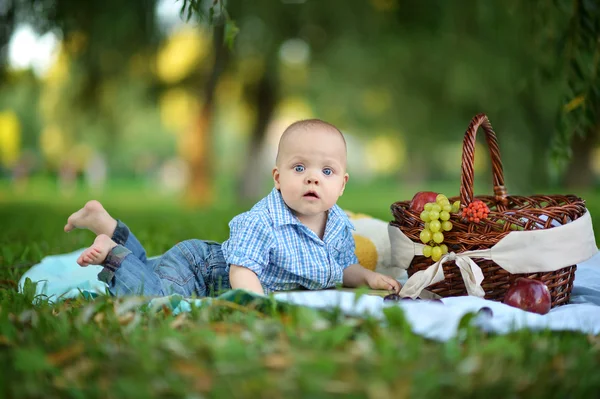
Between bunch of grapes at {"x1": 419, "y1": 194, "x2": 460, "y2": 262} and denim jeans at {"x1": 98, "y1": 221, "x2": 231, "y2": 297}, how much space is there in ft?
2.70

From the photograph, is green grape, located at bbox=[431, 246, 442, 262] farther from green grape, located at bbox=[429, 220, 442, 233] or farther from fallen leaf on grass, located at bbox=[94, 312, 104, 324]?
fallen leaf on grass, located at bbox=[94, 312, 104, 324]

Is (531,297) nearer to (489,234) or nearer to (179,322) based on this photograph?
(489,234)

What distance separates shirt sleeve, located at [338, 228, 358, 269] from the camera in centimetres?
281

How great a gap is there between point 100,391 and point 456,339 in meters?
0.91

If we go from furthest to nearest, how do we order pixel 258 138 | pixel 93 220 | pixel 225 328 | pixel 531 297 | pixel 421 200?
pixel 258 138
pixel 93 220
pixel 421 200
pixel 531 297
pixel 225 328

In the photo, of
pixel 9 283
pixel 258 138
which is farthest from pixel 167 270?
pixel 258 138

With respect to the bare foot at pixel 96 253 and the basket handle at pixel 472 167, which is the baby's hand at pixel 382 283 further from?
the bare foot at pixel 96 253

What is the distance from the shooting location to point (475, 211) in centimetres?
248

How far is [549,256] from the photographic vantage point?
8.05 feet

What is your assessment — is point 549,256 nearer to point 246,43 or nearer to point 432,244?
point 432,244

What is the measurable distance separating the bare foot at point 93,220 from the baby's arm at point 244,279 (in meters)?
0.65

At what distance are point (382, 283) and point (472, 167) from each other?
60 centimetres

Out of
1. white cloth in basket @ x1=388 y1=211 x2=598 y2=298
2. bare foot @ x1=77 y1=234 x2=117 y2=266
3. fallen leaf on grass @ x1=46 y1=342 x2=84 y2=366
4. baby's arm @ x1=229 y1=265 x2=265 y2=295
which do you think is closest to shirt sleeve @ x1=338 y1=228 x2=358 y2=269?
white cloth in basket @ x1=388 y1=211 x2=598 y2=298

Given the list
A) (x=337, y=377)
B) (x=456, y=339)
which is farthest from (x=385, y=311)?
(x=337, y=377)
